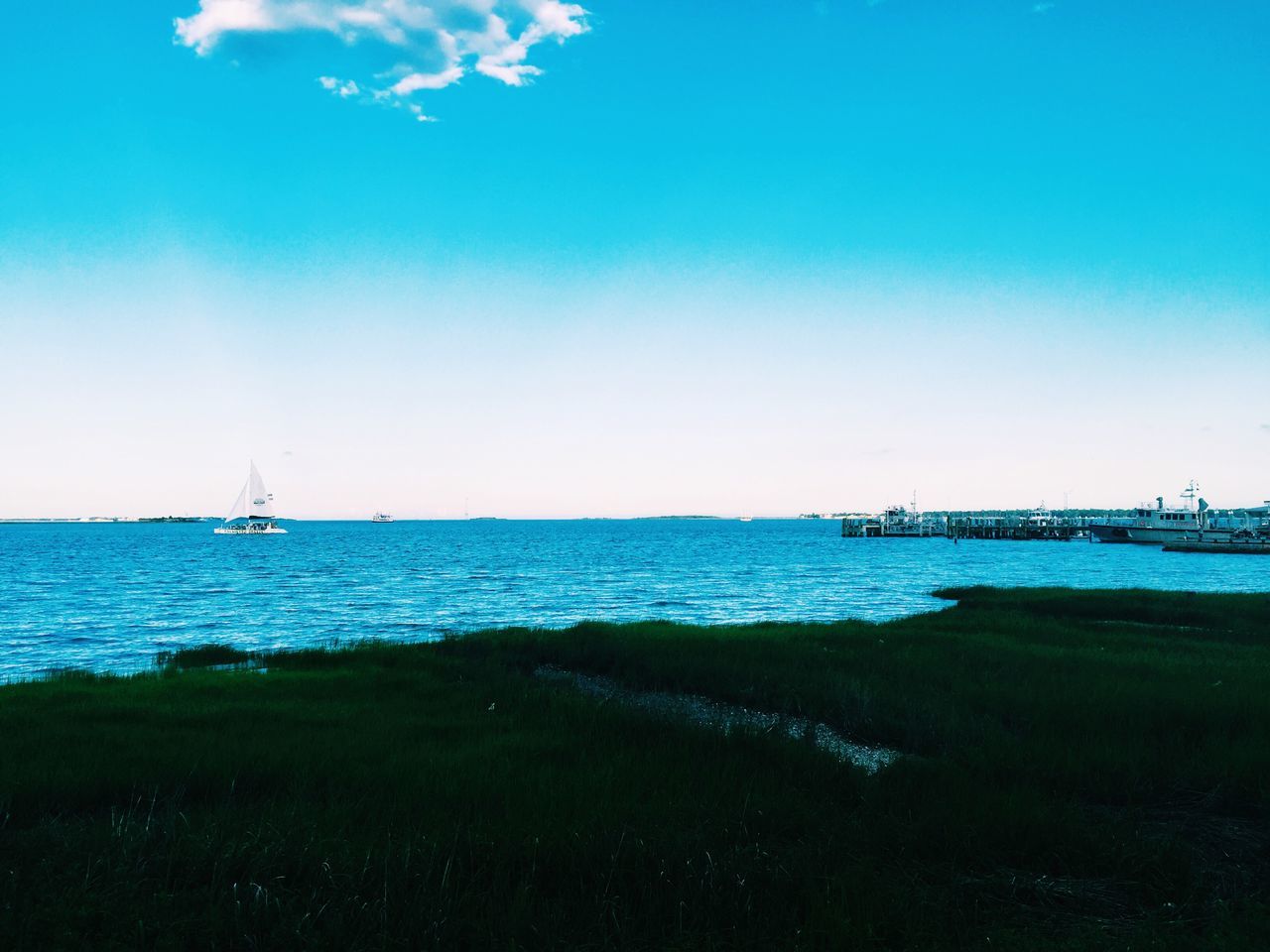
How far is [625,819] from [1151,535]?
163849mm

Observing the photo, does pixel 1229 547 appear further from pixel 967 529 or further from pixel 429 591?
pixel 429 591

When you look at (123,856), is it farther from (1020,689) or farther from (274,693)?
(1020,689)

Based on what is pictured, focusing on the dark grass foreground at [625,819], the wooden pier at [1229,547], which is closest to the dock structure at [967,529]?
the wooden pier at [1229,547]

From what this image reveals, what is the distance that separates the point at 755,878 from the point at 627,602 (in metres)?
43.7

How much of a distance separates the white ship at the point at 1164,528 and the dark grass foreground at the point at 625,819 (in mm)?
134635

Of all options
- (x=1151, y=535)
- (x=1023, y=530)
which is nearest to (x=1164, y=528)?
→ (x=1151, y=535)

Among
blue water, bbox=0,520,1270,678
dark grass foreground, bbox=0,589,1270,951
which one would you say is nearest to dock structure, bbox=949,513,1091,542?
blue water, bbox=0,520,1270,678

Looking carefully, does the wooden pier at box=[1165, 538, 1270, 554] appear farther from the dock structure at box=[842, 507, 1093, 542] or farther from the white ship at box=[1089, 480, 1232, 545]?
the dock structure at box=[842, 507, 1093, 542]

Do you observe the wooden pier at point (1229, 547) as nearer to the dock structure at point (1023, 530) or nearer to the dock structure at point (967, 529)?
the dock structure at point (1023, 530)

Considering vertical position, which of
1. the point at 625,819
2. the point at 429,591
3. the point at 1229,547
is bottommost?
the point at 429,591

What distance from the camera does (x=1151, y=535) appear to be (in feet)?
472

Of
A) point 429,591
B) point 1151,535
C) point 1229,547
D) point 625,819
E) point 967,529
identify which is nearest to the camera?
point 625,819

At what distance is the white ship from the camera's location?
129 m

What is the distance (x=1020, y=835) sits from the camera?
8.98m
